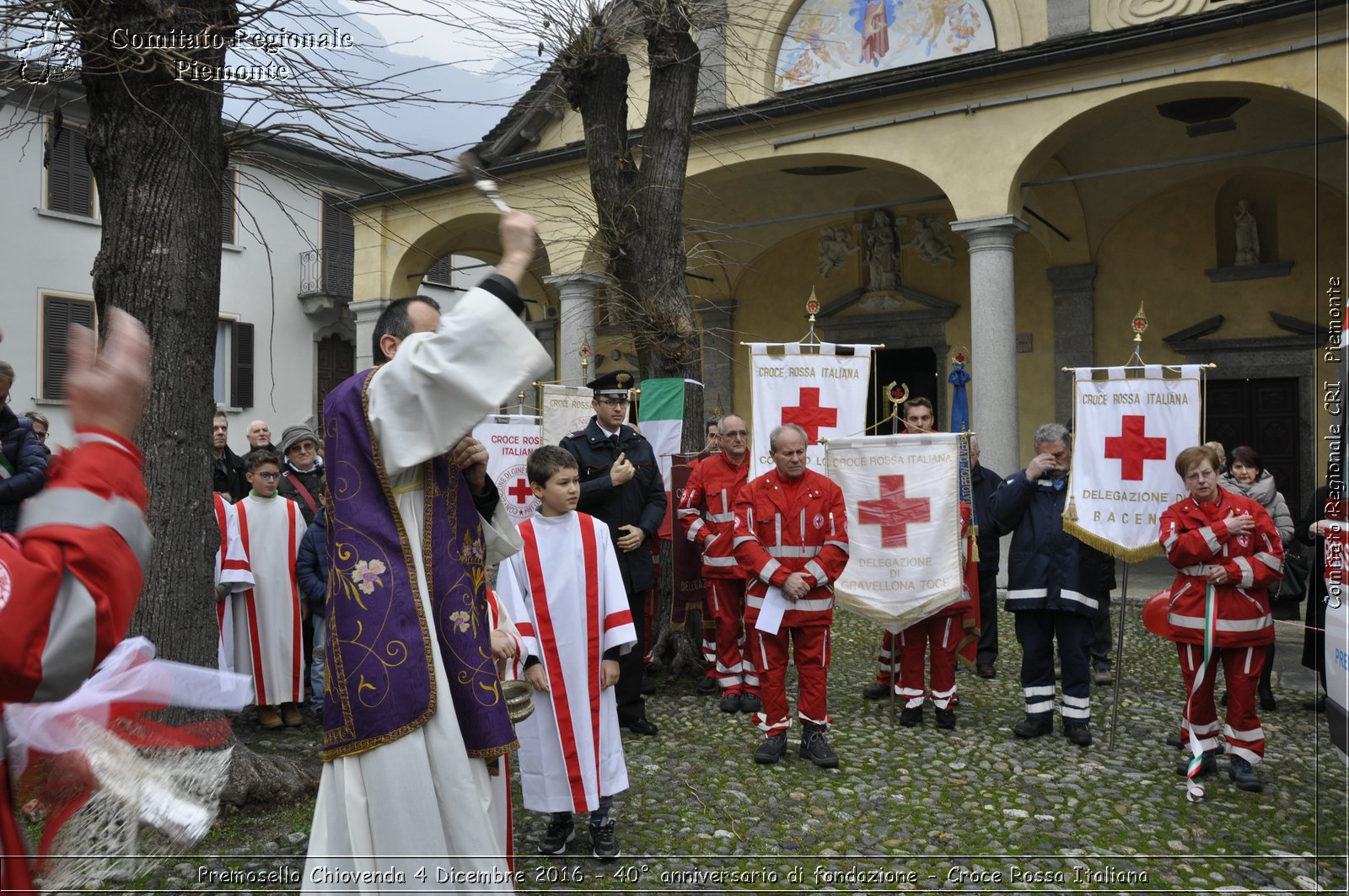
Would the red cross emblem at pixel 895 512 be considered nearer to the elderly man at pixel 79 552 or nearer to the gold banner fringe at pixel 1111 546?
the gold banner fringe at pixel 1111 546

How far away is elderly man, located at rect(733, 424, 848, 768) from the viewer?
5750mm

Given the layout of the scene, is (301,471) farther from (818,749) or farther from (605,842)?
(818,749)

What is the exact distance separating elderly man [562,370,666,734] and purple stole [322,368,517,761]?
11.6 ft

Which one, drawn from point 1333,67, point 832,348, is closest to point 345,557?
point 832,348

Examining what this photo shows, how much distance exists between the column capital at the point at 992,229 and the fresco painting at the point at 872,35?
2747 mm

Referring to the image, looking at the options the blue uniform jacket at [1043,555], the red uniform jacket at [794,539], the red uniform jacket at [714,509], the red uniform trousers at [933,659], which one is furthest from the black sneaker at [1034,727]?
the red uniform jacket at [714,509]

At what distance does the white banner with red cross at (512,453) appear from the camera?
27.5 feet

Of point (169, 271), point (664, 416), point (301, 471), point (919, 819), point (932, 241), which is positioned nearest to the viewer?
point (169, 271)

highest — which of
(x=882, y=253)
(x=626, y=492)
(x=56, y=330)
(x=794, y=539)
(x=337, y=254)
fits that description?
(x=337, y=254)

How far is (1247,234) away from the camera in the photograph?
44.7ft

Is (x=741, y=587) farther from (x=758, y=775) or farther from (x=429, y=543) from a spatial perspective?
(x=429, y=543)

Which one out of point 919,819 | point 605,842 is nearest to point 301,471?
point 605,842

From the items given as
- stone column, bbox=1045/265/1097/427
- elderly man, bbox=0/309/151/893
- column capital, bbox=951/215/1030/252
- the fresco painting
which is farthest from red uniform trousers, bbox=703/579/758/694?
stone column, bbox=1045/265/1097/427

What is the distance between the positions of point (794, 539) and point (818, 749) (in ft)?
3.92
